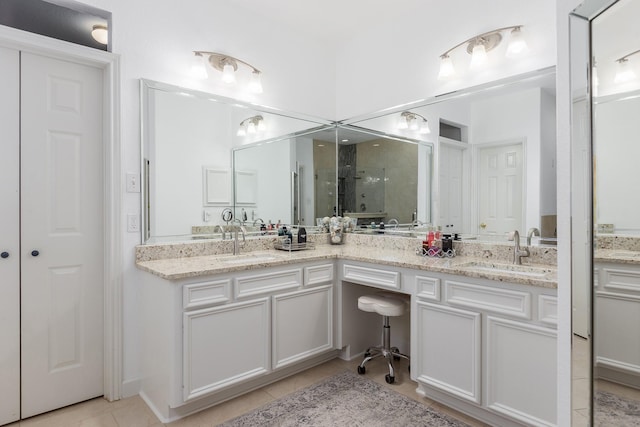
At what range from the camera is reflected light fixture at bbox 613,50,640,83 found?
890mm

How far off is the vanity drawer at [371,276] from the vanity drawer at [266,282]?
396mm

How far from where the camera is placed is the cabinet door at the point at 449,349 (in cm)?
198

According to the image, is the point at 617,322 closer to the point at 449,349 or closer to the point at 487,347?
the point at 487,347

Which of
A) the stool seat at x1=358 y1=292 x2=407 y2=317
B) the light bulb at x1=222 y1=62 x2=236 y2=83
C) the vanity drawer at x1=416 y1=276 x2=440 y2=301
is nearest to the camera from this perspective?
the vanity drawer at x1=416 y1=276 x2=440 y2=301

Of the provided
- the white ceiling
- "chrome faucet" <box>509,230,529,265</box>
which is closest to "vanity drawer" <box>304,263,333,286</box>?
"chrome faucet" <box>509,230,529,265</box>

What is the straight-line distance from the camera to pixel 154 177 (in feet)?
8.00

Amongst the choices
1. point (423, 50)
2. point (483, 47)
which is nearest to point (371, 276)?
point (483, 47)

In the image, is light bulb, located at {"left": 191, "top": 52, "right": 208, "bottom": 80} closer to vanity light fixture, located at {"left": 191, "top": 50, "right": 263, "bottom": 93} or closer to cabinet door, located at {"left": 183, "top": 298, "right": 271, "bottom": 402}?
vanity light fixture, located at {"left": 191, "top": 50, "right": 263, "bottom": 93}

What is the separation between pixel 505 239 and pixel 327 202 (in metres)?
1.68

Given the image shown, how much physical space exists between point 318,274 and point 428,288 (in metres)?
0.84

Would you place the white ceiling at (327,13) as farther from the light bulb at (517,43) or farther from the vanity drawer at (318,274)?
the vanity drawer at (318,274)

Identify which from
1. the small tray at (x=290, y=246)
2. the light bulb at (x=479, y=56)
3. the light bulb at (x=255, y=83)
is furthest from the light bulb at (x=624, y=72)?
the light bulb at (x=255, y=83)

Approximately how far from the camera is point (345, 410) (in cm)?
217

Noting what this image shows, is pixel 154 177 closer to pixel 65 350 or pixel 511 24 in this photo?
pixel 65 350
